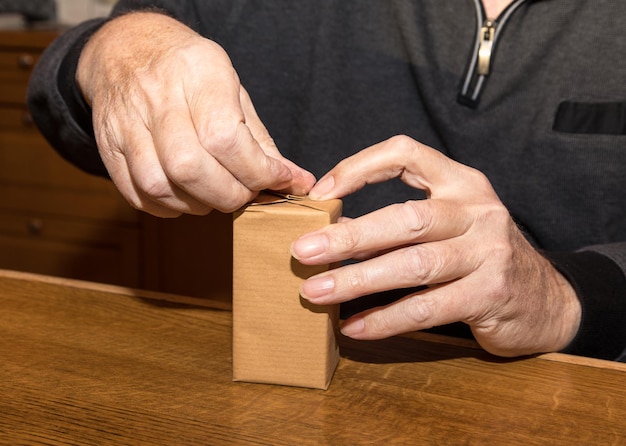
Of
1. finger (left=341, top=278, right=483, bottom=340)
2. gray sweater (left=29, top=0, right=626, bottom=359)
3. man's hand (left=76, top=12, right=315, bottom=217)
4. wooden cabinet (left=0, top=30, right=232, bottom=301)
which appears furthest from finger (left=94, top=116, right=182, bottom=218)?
wooden cabinet (left=0, top=30, right=232, bottom=301)

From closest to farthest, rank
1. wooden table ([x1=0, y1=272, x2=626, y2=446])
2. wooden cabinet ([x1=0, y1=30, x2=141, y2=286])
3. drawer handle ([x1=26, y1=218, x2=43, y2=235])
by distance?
wooden table ([x1=0, y1=272, x2=626, y2=446]) → wooden cabinet ([x1=0, y1=30, x2=141, y2=286]) → drawer handle ([x1=26, y1=218, x2=43, y2=235])

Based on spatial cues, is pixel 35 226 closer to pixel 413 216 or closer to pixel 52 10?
pixel 52 10

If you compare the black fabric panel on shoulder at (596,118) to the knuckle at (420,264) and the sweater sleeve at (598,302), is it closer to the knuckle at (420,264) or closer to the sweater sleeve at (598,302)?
the sweater sleeve at (598,302)

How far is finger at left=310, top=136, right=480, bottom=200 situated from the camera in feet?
2.47

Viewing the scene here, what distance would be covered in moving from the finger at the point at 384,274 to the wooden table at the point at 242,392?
91 millimetres

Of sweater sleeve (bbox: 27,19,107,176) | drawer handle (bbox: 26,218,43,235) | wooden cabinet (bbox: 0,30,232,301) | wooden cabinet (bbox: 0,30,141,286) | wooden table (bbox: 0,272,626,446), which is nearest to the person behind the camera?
wooden table (bbox: 0,272,626,446)

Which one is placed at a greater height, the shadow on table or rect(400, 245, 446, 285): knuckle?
rect(400, 245, 446, 285): knuckle

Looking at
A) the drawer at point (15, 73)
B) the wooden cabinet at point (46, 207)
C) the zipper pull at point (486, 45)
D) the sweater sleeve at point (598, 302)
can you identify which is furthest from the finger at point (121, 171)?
the drawer at point (15, 73)

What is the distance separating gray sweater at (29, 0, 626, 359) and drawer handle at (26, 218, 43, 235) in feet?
4.69

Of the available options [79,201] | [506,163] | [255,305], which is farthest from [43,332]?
[79,201]

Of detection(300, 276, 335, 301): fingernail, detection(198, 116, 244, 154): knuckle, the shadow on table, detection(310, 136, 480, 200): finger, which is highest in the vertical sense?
detection(198, 116, 244, 154): knuckle

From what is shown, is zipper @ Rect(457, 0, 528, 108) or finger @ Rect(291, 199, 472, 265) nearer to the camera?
finger @ Rect(291, 199, 472, 265)

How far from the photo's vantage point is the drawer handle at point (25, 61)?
2418 mm

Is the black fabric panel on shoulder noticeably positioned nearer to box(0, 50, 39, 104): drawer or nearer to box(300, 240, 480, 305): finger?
box(300, 240, 480, 305): finger
